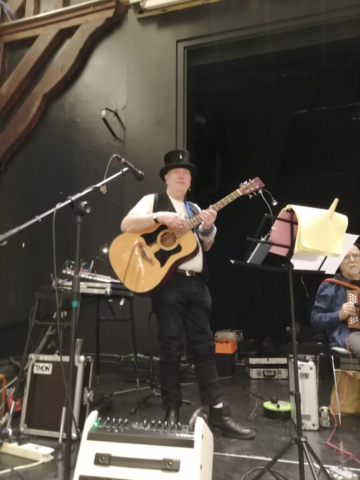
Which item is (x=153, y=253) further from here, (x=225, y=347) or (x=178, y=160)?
(x=225, y=347)

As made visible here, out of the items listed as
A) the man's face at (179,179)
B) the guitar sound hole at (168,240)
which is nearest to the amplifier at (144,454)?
the guitar sound hole at (168,240)

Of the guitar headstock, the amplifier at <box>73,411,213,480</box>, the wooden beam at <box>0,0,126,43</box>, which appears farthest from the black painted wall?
the amplifier at <box>73,411,213,480</box>

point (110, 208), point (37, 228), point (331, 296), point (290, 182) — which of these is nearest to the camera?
point (331, 296)

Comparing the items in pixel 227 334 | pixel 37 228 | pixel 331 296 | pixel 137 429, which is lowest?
pixel 137 429

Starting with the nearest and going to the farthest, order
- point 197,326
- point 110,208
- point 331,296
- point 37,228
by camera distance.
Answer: point 197,326
point 331,296
point 110,208
point 37,228

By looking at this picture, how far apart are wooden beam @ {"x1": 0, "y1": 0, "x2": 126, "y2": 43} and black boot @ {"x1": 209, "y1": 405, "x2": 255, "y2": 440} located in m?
4.12

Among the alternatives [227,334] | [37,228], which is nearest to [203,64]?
[37,228]

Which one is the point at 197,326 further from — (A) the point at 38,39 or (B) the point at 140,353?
(A) the point at 38,39

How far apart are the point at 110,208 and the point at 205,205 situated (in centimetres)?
206

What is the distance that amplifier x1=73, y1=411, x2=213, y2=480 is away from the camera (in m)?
1.30

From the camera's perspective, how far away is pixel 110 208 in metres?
4.09

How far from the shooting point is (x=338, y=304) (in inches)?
113

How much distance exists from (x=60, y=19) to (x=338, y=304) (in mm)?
4340

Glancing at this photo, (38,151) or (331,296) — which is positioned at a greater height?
(38,151)
